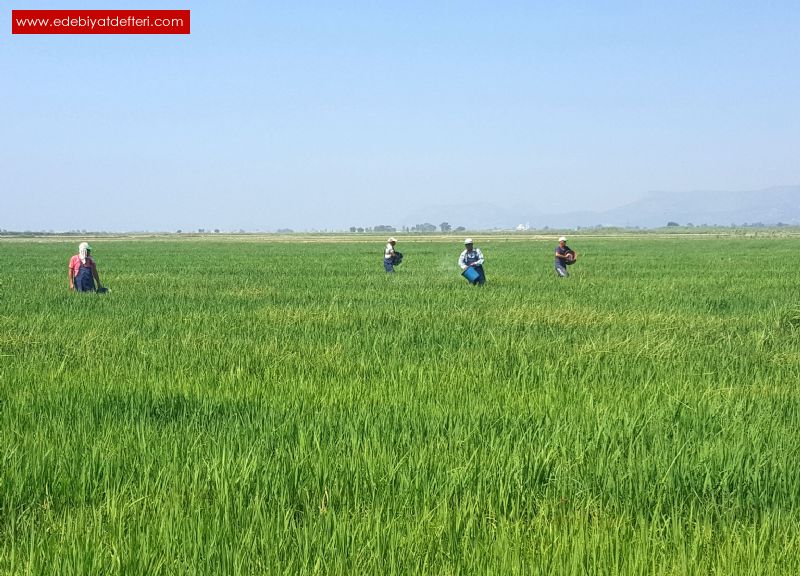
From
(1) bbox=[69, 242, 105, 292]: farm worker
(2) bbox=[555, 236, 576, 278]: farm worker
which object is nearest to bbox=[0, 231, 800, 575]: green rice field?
(1) bbox=[69, 242, 105, 292]: farm worker

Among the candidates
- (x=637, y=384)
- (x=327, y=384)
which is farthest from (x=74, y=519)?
(x=637, y=384)

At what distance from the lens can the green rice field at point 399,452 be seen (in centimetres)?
309

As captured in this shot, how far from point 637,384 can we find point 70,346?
624 centimetres

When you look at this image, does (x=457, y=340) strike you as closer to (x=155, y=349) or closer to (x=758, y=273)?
(x=155, y=349)

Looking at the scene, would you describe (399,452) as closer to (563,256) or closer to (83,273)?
(83,273)

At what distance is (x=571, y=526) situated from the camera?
3371mm

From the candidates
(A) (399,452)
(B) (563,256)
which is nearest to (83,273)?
(B) (563,256)

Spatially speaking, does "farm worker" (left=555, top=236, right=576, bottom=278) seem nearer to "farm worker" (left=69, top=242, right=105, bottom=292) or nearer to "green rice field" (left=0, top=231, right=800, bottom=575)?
"green rice field" (left=0, top=231, right=800, bottom=575)

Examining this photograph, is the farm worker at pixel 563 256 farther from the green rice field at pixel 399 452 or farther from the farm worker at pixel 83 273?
the farm worker at pixel 83 273

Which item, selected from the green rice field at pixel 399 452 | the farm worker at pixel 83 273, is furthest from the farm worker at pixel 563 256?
the farm worker at pixel 83 273

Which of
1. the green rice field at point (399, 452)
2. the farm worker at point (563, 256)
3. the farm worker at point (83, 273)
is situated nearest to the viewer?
the green rice field at point (399, 452)

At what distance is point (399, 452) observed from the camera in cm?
450

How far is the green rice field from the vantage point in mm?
3088

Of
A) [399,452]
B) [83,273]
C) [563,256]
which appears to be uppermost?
[563,256]
